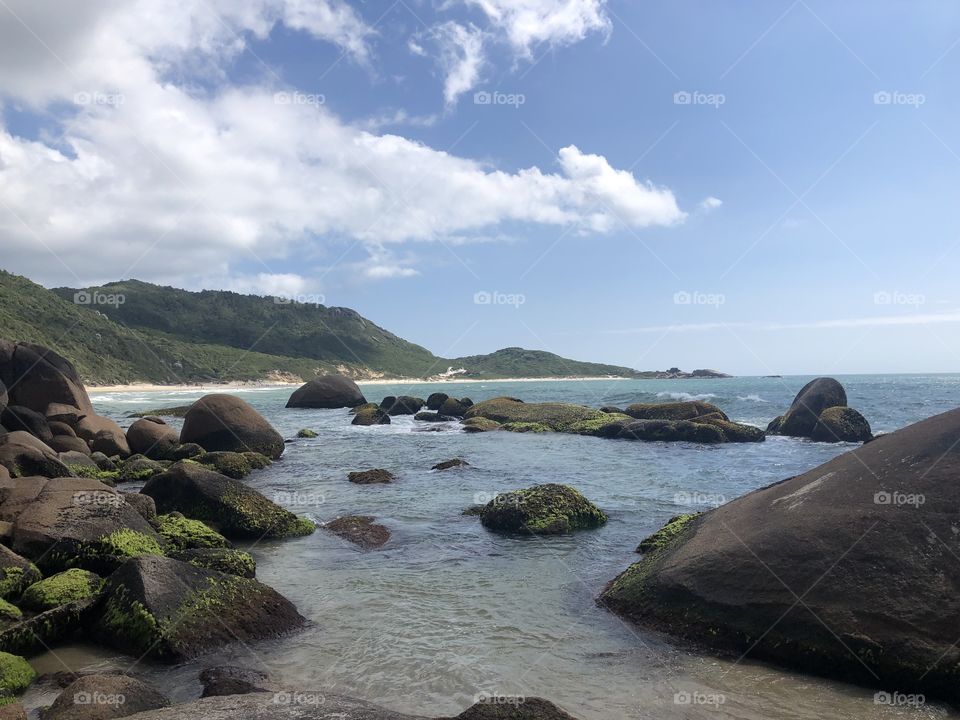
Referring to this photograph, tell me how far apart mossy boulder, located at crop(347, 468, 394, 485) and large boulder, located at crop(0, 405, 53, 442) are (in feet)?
33.6

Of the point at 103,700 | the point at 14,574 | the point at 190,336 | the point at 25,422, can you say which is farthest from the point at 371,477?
the point at 190,336

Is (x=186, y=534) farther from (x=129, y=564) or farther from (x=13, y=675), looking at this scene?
(x=13, y=675)

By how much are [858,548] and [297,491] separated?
14.2 metres

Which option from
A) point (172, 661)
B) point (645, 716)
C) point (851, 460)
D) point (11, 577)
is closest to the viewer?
point (645, 716)

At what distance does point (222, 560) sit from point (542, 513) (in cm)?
641

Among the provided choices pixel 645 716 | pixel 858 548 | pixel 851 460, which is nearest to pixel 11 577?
pixel 645 716

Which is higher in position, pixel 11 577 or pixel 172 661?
pixel 11 577

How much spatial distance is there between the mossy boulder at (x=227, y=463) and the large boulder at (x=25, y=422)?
4.78 meters

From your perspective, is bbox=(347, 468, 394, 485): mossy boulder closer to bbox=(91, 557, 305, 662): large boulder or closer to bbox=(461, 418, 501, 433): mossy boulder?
bbox=(91, 557, 305, 662): large boulder

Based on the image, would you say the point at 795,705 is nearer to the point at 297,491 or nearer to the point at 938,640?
the point at 938,640

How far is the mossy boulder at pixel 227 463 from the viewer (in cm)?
2009

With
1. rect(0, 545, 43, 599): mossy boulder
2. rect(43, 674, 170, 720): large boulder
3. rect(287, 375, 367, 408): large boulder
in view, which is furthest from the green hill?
rect(43, 674, 170, 720): large boulder

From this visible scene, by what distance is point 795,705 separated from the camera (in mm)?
5848

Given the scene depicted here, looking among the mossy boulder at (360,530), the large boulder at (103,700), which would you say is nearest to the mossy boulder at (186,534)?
the mossy boulder at (360,530)
